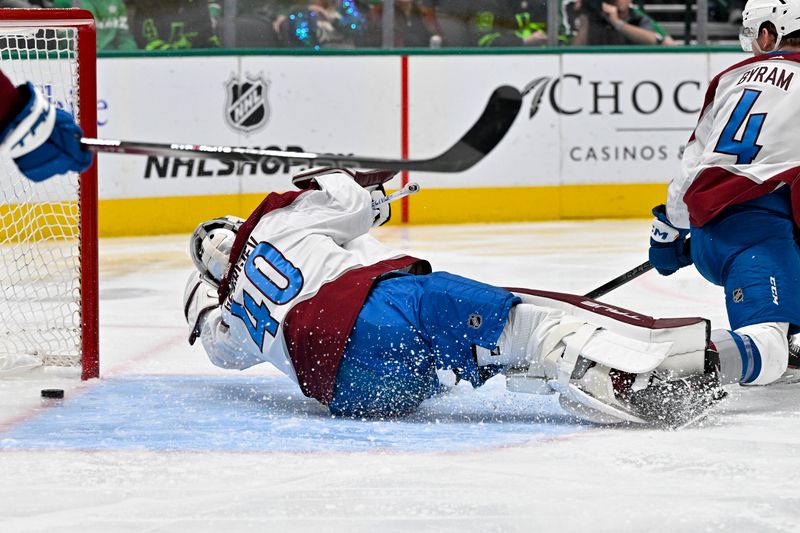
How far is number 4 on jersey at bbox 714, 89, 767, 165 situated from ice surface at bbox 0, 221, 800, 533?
1.81 ft

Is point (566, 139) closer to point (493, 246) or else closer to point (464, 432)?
point (493, 246)

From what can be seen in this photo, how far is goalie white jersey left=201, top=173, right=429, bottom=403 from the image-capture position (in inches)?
110

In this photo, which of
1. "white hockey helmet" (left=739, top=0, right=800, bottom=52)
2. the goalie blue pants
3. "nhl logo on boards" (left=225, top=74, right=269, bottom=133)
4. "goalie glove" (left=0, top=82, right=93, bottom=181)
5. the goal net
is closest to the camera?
"goalie glove" (left=0, top=82, right=93, bottom=181)

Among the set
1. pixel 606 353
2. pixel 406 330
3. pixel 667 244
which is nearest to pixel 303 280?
pixel 406 330

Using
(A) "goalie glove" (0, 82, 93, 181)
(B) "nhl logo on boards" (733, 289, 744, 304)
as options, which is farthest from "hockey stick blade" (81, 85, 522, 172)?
(B) "nhl logo on boards" (733, 289, 744, 304)

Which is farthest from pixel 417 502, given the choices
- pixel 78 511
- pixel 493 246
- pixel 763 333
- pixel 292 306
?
pixel 493 246

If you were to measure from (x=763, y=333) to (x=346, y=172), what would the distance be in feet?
3.29

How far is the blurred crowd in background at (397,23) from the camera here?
6902 millimetres

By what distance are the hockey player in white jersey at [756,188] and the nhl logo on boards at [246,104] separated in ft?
13.4

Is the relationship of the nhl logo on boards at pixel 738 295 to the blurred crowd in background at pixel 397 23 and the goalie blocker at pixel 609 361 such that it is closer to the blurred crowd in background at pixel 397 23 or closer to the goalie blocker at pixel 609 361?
the goalie blocker at pixel 609 361

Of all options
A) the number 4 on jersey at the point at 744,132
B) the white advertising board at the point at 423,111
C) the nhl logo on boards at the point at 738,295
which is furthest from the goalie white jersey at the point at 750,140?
the white advertising board at the point at 423,111

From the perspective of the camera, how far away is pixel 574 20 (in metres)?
7.54

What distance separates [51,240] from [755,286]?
7.92 feet

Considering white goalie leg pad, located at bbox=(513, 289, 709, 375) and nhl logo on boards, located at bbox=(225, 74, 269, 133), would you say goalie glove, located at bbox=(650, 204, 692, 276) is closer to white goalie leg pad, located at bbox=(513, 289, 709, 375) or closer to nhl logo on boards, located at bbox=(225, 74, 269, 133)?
white goalie leg pad, located at bbox=(513, 289, 709, 375)
